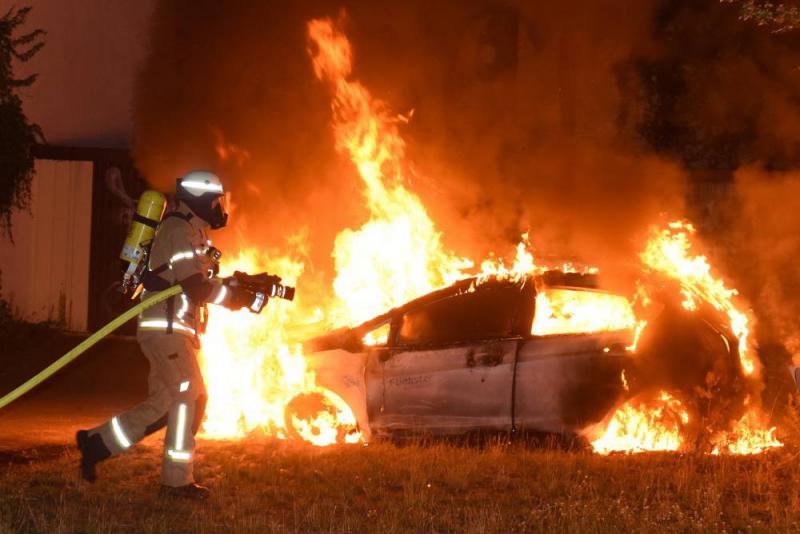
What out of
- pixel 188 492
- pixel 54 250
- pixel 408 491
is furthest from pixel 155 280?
pixel 54 250

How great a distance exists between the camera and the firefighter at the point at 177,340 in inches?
260

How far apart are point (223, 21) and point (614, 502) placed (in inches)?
405

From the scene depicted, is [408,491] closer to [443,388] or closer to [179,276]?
[443,388]

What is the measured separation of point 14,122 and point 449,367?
29.6 feet

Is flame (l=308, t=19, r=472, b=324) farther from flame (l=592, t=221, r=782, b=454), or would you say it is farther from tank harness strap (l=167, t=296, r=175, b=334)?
tank harness strap (l=167, t=296, r=175, b=334)

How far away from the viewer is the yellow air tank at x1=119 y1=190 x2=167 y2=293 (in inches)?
269

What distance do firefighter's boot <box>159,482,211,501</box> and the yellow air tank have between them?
54.3 inches

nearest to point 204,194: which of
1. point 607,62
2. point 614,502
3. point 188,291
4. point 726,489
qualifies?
point 188,291

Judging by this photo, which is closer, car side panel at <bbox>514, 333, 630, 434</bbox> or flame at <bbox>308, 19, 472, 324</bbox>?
car side panel at <bbox>514, 333, 630, 434</bbox>

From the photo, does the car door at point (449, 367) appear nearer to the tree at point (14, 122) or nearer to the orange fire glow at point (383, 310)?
the orange fire glow at point (383, 310)

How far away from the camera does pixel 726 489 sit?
22.3 feet

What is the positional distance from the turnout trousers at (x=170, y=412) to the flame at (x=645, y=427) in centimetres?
300

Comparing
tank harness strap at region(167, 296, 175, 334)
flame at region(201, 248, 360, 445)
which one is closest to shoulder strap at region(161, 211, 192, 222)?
tank harness strap at region(167, 296, 175, 334)

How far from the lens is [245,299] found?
685cm
